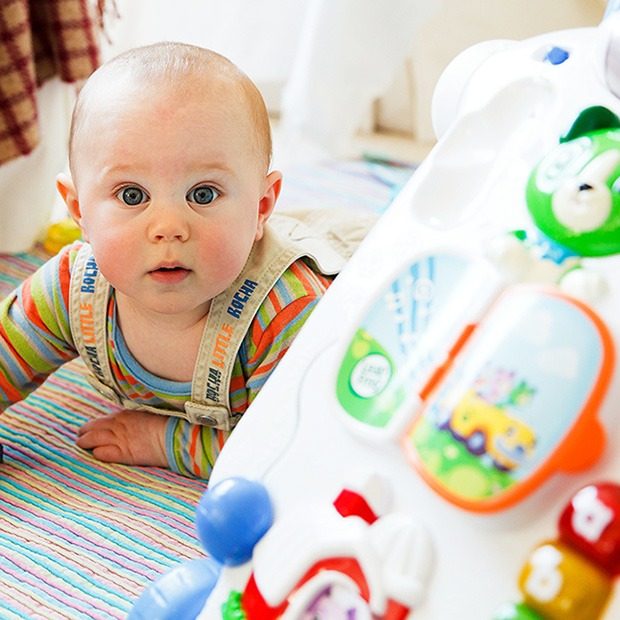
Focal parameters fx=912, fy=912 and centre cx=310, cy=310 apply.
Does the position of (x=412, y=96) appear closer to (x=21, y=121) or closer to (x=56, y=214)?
(x=56, y=214)

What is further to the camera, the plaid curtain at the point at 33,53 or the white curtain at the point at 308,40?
the white curtain at the point at 308,40

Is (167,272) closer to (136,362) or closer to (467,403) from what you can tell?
(136,362)

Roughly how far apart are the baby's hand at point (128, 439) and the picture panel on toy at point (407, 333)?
0.34m

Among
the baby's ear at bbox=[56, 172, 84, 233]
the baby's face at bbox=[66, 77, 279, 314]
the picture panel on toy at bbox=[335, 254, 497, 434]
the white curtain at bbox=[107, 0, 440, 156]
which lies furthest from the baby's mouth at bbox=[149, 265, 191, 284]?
the white curtain at bbox=[107, 0, 440, 156]

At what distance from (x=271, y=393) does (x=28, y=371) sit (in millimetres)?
350

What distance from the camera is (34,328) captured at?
0.83m

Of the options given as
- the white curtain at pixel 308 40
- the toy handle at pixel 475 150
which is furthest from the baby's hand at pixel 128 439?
the white curtain at pixel 308 40

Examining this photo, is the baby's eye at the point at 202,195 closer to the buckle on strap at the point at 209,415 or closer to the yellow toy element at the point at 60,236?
the buckle on strap at the point at 209,415

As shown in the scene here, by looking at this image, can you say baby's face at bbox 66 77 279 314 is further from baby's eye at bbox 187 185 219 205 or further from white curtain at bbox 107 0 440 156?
white curtain at bbox 107 0 440 156

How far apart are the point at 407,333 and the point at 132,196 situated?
28 cm

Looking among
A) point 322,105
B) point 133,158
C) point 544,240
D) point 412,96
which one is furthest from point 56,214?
point 544,240

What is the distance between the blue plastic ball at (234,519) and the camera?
0.53 m

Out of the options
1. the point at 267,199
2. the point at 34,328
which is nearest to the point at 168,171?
the point at 267,199

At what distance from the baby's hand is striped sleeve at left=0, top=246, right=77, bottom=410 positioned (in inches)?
3.0
